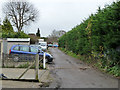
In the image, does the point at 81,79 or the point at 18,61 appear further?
the point at 18,61

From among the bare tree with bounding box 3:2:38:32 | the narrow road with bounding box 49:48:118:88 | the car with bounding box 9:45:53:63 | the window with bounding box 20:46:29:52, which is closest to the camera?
the narrow road with bounding box 49:48:118:88

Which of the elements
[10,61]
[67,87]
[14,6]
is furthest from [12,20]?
[67,87]

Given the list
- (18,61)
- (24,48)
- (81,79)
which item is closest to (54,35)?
(24,48)

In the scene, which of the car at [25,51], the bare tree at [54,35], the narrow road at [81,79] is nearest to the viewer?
the narrow road at [81,79]

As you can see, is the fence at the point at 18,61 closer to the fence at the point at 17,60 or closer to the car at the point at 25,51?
the fence at the point at 17,60

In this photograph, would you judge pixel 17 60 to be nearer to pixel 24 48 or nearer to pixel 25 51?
pixel 25 51

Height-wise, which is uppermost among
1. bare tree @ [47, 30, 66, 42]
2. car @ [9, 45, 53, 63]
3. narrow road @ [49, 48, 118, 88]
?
bare tree @ [47, 30, 66, 42]

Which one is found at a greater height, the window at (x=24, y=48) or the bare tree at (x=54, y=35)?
the bare tree at (x=54, y=35)

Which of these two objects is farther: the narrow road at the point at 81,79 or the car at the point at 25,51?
the car at the point at 25,51

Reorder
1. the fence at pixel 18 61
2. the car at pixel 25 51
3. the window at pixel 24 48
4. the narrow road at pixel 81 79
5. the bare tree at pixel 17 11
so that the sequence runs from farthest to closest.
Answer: the bare tree at pixel 17 11
the window at pixel 24 48
the car at pixel 25 51
the fence at pixel 18 61
the narrow road at pixel 81 79

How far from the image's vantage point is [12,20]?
111 feet

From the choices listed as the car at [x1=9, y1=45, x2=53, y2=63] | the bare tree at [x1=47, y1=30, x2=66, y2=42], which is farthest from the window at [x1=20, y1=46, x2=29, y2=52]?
the bare tree at [x1=47, y1=30, x2=66, y2=42]

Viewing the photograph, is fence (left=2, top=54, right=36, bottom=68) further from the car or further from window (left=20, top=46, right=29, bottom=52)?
window (left=20, top=46, right=29, bottom=52)

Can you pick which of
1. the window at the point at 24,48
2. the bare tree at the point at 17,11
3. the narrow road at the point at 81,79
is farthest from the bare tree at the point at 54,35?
the narrow road at the point at 81,79
